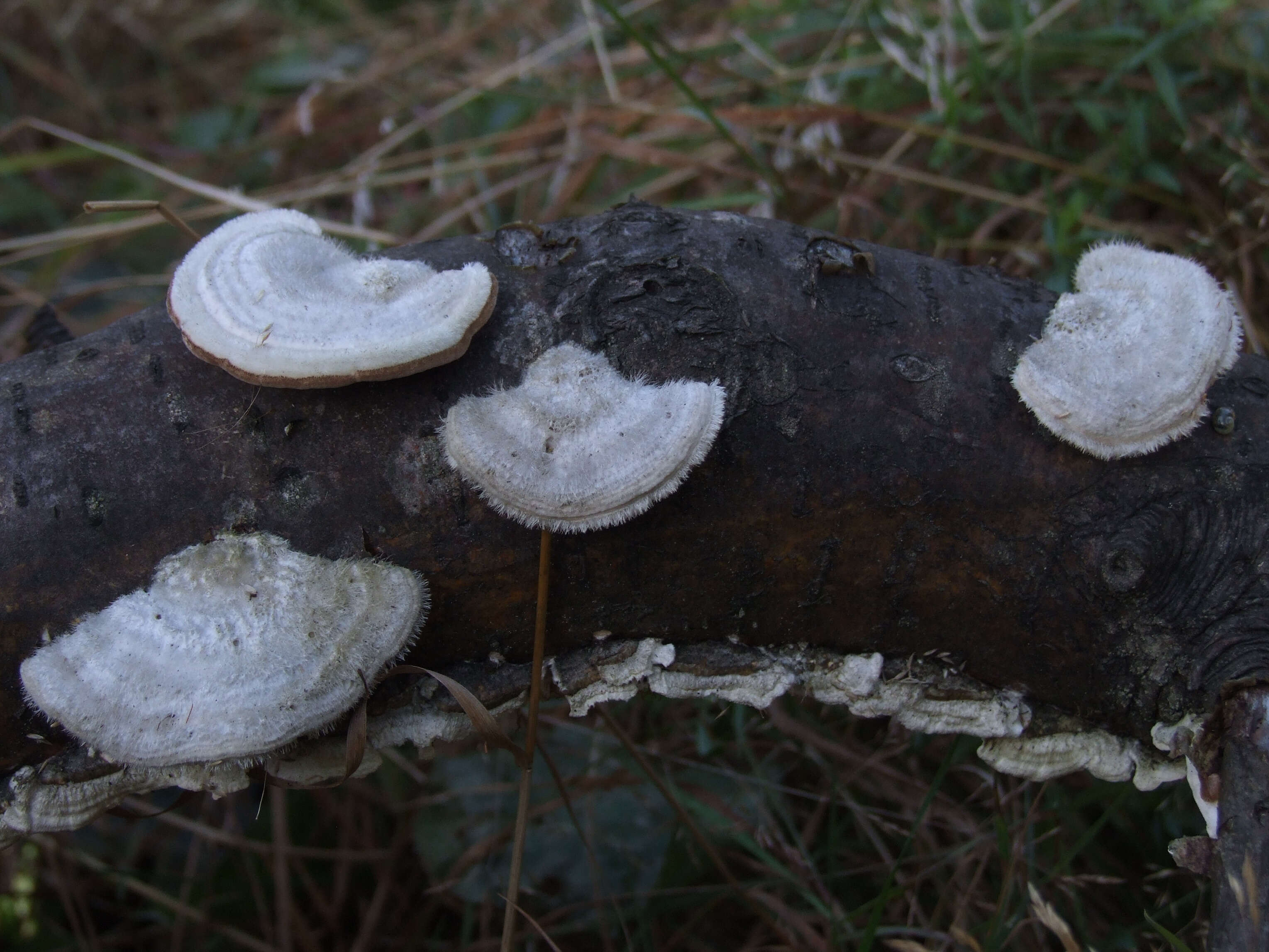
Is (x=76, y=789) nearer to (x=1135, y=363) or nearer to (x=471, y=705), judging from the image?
(x=471, y=705)

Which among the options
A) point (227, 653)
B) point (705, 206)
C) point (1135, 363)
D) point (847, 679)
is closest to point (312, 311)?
point (227, 653)

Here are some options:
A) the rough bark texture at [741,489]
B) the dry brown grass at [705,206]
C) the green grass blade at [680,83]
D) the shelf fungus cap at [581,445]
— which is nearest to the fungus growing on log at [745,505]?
the rough bark texture at [741,489]

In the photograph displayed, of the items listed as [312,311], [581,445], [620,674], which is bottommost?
[620,674]

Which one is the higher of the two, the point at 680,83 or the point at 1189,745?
the point at 680,83

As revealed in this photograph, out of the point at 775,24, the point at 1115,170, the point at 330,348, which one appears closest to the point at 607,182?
the point at 775,24

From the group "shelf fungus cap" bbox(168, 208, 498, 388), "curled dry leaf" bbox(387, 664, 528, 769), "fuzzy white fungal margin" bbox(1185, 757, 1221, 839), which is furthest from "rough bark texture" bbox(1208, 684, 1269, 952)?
"shelf fungus cap" bbox(168, 208, 498, 388)
